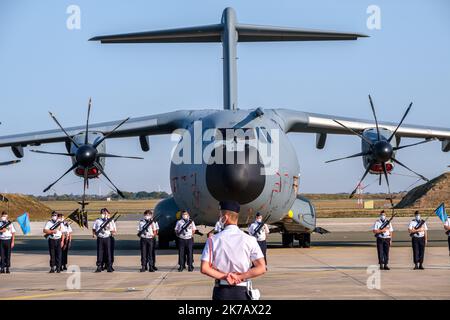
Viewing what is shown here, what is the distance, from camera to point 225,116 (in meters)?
20.2

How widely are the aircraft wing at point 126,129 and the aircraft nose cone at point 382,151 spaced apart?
532 centimetres

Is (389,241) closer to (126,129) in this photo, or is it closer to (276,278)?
(276,278)

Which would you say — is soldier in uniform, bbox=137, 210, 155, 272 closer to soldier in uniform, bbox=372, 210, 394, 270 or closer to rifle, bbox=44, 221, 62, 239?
rifle, bbox=44, 221, 62, 239

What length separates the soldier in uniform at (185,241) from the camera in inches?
730

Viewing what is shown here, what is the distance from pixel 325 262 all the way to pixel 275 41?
27.4 feet

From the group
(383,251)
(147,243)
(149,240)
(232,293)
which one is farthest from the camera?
(149,240)

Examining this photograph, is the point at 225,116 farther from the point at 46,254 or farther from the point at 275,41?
the point at 46,254

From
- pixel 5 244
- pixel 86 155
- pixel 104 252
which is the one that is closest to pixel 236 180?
pixel 104 252

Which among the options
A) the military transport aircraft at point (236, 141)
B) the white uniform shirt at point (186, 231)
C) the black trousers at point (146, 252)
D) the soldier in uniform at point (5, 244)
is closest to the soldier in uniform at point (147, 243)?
the black trousers at point (146, 252)

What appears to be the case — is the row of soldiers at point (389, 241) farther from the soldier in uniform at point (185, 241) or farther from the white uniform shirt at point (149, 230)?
the white uniform shirt at point (149, 230)

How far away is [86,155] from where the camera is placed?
22.0m

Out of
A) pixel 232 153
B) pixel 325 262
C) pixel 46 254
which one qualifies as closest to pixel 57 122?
pixel 46 254

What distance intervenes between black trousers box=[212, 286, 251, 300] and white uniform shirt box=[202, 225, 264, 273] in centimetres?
15

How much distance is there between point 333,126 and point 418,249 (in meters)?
7.42
